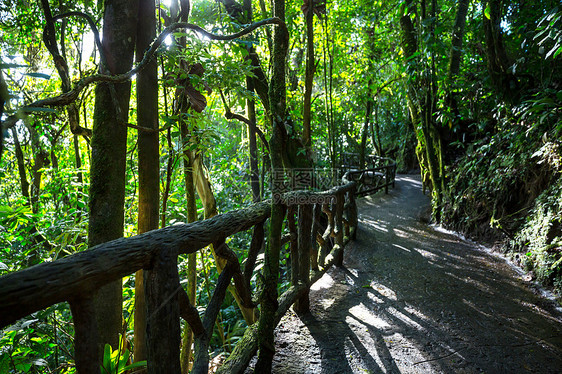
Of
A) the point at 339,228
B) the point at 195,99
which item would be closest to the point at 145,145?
the point at 195,99

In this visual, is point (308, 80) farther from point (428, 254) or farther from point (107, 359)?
point (107, 359)

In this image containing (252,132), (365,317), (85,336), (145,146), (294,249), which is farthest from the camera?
(252,132)

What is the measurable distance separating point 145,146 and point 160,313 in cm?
147

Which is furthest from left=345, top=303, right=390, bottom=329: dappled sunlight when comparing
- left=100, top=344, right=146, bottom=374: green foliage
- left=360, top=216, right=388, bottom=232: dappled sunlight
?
left=360, top=216, right=388, bottom=232: dappled sunlight

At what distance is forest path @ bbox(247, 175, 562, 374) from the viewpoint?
240 centimetres

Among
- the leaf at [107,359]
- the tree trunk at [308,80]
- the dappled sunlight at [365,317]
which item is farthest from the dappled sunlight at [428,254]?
the leaf at [107,359]

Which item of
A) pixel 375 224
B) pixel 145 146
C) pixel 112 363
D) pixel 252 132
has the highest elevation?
pixel 252 132

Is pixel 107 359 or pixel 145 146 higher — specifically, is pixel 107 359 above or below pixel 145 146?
below

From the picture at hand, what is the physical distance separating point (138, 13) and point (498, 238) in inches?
216

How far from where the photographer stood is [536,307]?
130 inches

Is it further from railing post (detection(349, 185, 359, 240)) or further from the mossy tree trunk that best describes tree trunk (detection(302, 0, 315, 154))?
the mossy tree trunk

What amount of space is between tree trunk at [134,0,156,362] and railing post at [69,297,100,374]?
141 centimetres

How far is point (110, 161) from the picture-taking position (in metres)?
2.14

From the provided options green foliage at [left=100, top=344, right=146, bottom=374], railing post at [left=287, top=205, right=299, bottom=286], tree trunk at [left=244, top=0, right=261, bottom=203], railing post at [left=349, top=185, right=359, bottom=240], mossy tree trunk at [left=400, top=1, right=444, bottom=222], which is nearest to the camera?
green foliage at [left=100, top=344, right=146, bottom=374]
